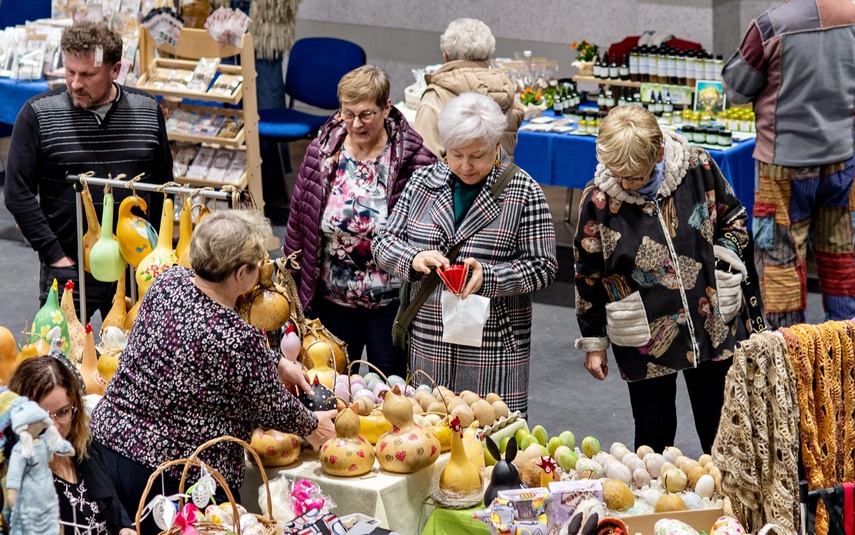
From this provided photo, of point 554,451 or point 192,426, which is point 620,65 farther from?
→ point 192,426

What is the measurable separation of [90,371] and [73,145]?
1031 millimetres

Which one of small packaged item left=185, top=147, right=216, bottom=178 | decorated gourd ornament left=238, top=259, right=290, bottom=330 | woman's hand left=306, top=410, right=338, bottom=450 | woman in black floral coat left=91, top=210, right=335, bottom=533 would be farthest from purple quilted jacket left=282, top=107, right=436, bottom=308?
small packaged item left=185, top=147, right=216, bottom=178

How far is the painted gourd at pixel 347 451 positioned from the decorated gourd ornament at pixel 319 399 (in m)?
0.15

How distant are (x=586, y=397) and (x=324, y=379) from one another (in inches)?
88.5

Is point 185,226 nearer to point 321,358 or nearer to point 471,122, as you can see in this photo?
point 321,358

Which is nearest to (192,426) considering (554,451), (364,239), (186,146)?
(554,451)

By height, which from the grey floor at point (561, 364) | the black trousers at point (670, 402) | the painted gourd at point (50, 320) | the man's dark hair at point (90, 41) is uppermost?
the man's dark hair at point (90, 41)

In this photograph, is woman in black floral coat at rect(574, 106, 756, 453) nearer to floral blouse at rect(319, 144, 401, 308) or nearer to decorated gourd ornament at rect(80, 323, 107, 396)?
floral blouse at rect(319, 144, 401, 308)

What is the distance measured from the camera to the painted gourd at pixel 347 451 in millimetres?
3055

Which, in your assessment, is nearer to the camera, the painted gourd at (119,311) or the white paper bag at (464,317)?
the white paper bag at (464,317)

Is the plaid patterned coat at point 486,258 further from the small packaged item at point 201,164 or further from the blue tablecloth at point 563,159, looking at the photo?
the small packaged item at point 201,164

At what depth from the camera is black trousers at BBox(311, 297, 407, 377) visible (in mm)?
4164

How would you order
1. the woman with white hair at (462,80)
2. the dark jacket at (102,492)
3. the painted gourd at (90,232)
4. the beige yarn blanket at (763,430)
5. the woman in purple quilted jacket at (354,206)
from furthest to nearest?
the woman with white hair at (462,80)
the woman in purple quilted jacket at (354,206)
the painted gourd at (90,232)
the dark jacket at (102,492)
the beige yarn blanket at (763,430)

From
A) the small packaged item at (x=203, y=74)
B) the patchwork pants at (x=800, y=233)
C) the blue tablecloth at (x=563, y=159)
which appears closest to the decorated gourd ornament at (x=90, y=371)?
the patchwork pants at (x=800, y=233)
